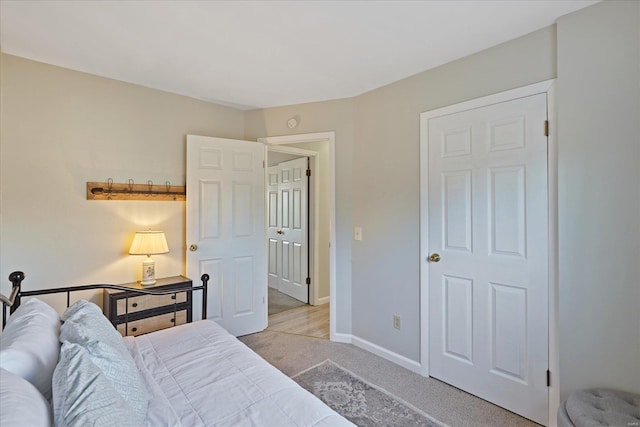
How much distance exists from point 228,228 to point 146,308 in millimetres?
1017

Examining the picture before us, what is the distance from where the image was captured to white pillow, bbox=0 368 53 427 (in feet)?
2.29

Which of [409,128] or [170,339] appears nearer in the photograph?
[170,339]

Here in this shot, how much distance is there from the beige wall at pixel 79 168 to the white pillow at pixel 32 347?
1352mm

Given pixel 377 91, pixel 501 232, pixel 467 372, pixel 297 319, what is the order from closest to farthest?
pixel 501 232 → pixel 467 372 → pixel 377 91 → pixel 297 319

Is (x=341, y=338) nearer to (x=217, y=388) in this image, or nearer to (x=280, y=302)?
(x=280, y=302)

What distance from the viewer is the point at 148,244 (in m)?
2.66

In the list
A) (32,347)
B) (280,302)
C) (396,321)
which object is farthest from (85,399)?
(280,302)

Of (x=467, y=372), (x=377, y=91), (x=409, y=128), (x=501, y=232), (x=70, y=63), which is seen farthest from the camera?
(x=377, y=91)

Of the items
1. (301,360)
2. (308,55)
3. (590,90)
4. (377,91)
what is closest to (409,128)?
(377,91)

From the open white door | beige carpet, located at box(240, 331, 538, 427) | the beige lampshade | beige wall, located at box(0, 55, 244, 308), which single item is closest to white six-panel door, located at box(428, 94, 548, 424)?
beige carpet, located at box(240, 331, 538, 427)

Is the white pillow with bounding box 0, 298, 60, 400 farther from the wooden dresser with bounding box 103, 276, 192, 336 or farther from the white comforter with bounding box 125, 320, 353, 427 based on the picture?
the wooden dresser with bounding box 103, 276, 192, 336

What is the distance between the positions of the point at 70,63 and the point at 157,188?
44.6 inches

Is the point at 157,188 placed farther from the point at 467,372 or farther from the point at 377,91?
the point at 467,372

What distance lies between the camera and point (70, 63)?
2422 mm
